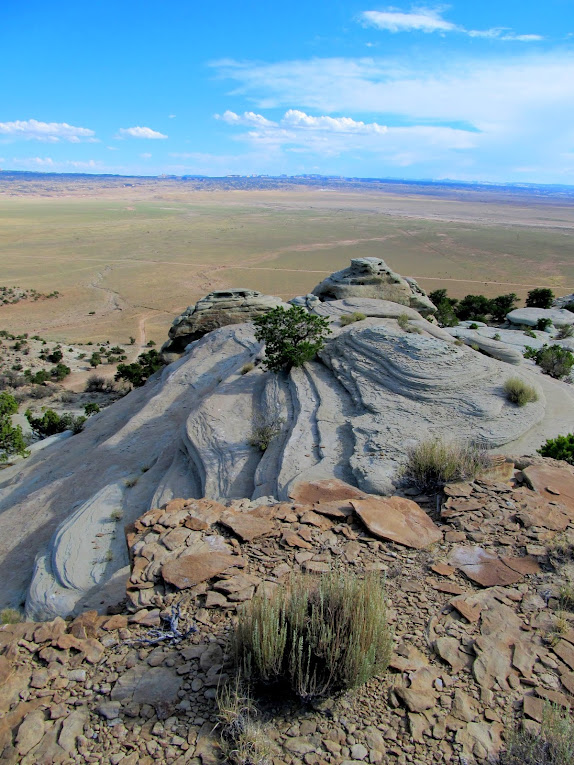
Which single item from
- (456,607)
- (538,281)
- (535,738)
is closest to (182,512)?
(456,607)

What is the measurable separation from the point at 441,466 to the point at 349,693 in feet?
13.8

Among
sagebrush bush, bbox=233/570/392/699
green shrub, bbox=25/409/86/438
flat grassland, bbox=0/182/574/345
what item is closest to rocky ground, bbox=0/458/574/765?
sagebrush bush, bbox=233/570/392/699

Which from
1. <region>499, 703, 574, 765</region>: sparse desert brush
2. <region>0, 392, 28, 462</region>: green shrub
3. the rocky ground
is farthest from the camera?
<region>0, 392, 28, 462</region>: green shrub

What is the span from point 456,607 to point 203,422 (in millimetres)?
7684

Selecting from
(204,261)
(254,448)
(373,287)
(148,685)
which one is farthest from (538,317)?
(204,261)

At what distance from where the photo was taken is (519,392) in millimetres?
11242

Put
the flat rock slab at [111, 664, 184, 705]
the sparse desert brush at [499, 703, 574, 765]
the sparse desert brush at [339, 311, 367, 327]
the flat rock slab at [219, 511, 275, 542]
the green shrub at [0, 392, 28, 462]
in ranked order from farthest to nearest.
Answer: the sparse desert brush at [339, 311, 367, 327]
the green shrub at [0, 392, 28, 462]
the flat rock slab at [219, 511, 275, 542]
the flat rock slab at [111, 664, 184, 705]
the sparse desert brush at [499, 703, 574, 765]

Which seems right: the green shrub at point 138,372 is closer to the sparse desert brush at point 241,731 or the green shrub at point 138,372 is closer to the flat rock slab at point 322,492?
the flat rock slab at point 322,492

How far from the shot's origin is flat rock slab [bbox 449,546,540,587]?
5527mm

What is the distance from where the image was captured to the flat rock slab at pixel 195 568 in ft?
17.6

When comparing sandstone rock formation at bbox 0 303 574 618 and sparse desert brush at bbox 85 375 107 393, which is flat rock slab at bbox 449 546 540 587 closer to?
sandstone rock formation at bbox 0 303 574 618

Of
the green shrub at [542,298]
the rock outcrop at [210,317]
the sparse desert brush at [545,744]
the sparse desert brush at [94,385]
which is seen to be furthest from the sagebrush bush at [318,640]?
the green shrub at [542,298]

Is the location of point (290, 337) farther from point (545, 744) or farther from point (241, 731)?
point (545, 744)

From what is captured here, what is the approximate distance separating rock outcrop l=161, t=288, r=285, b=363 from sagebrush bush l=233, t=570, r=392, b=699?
19.7m
